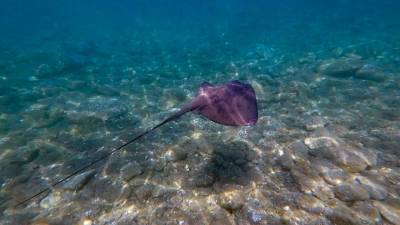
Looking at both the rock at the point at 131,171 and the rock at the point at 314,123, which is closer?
the rock at the point at 131,171

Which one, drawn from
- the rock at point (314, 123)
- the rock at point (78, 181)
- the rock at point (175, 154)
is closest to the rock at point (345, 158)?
the rock at point (314, 123)

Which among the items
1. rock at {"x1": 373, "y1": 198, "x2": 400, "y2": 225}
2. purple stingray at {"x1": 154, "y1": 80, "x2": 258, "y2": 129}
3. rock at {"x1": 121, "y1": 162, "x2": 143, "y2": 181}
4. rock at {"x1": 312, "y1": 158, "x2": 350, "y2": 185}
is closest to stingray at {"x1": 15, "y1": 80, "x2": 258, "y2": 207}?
purple stingray at {"x1": 154, "y1": 80, "x2": 258, "y2": 129}

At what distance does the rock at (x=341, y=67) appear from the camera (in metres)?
12.3

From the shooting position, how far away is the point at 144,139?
24.9 ft

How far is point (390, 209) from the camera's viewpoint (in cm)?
478

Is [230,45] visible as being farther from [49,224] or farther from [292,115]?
[49,224]

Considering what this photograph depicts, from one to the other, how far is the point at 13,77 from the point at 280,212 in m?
15.9

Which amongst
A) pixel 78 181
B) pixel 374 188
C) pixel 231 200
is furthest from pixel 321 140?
pixel 78 181

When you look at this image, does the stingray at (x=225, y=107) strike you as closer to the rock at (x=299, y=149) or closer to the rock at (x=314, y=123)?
the rock at (x=299, y=149)

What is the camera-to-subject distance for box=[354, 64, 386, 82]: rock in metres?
11.7

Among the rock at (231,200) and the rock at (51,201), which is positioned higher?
the rock at (51,201)

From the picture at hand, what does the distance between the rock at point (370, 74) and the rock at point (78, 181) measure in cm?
1083

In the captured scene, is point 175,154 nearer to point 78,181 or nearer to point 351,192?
point 78,181

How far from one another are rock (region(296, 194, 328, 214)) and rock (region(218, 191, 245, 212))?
979mm
